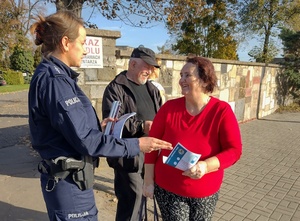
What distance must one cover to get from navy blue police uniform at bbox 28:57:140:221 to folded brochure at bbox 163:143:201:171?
27 cm

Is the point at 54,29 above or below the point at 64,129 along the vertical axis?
above

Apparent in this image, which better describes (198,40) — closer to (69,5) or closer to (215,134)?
(69,5)

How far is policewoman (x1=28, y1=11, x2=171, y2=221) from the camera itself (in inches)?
59.7

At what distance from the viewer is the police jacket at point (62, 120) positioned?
4.91 feet

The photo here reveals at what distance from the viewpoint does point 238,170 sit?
5.23 meters

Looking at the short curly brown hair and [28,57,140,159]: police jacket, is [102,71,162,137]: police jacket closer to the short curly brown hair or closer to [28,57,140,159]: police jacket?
the short curly brown hair

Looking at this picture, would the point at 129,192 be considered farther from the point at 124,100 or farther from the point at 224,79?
the point at 224,79

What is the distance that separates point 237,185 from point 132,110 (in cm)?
270

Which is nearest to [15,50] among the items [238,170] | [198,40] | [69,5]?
[198,40]

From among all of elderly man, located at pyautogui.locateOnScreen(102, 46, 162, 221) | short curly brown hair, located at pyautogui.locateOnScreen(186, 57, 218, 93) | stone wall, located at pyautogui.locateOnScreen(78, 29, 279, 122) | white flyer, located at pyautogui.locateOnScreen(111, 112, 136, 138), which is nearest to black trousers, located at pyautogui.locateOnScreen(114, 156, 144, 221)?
elderly man, located at pyautogui.locateOnScreen(102, 46, 162, 221)

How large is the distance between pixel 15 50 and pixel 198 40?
2384 centimetres

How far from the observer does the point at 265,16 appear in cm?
1684

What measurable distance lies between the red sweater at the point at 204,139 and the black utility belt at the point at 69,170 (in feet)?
2.19

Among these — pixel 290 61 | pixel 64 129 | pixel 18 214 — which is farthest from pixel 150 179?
pixel 290 61
